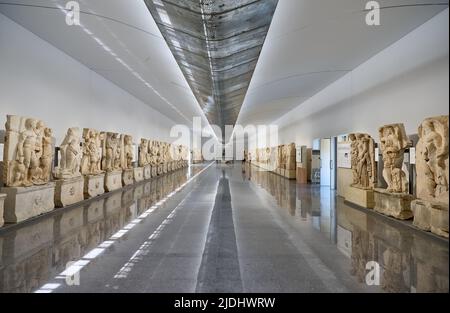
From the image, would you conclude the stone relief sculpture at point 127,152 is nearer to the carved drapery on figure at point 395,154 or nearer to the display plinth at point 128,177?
the display plinth at point 128,177

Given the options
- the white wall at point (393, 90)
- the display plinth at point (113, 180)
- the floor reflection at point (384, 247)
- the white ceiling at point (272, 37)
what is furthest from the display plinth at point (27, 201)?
the white wall at point (393, 90)

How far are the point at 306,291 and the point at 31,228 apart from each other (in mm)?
5931

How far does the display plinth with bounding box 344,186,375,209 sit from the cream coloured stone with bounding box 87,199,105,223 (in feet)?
25.3

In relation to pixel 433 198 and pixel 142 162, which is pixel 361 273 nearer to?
pixel 433 198

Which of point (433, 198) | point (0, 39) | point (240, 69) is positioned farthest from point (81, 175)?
point (433, 198)

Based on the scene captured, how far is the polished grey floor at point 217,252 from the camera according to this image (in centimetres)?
342

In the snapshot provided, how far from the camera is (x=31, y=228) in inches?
228

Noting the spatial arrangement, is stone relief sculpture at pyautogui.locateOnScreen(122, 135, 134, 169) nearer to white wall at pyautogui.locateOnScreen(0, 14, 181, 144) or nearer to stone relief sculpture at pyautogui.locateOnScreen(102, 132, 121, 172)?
stone relief sculpture at pyautogui.locateOnScreen(102, 132, 121, 172)

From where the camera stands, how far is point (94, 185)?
974cm

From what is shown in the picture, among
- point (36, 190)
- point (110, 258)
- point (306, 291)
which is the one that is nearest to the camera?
point (306, 291)

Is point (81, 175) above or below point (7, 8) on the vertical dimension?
below

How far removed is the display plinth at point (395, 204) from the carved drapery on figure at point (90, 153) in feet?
32.2

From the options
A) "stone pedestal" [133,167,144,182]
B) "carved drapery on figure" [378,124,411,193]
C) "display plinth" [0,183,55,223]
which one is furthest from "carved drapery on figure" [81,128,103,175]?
"carved drapery on figure" [378,124,411,193]

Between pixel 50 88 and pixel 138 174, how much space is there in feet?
23.1
